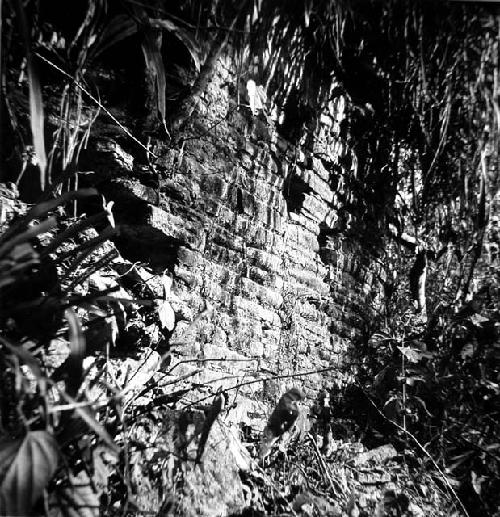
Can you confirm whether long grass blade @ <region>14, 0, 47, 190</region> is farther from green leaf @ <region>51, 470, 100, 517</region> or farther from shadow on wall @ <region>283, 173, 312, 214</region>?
shadow on wall @ <region>283, 173, 312, 214</region>

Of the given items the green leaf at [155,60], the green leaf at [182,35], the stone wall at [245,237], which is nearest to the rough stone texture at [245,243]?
the stone wall at [245,237]

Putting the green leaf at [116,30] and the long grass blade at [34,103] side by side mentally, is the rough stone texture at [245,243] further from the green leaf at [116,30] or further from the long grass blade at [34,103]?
the long grass blade at [34,103]

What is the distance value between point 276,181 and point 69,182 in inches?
40.9

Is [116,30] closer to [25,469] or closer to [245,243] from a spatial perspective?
[245,243]

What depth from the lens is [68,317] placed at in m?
1.17

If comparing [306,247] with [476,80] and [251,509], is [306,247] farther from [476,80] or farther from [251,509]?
[251,509]

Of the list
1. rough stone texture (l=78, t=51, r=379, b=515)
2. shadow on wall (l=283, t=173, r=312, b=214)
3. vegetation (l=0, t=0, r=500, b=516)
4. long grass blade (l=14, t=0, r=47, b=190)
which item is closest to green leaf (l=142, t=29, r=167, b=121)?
vegetation (l=0, t=0, r=500, b=516)

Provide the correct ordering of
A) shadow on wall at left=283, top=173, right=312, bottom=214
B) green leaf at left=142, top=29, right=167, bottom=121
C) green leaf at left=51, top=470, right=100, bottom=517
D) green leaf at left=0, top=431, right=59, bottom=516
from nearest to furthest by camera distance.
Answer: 1. green leaf at left=0, top=431, right=59, bottom=516
2. green leaf at left=51, top=470, right=100, bottom=517
3. green leaf at left=142, top=29, right=167, bottom=121
4. shadow on wall at left=283, top=173, right=312, bottom=214

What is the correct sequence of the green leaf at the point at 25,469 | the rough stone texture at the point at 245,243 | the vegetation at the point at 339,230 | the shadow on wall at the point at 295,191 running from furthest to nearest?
the shadow on wall at the point at 295,191, the rough stone texture at the point at 245,243, the vegetation at the point at 339,230, the green leaf at the point at 25,469

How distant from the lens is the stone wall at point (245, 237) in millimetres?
1928

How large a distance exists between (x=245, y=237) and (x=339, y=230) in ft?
2.40

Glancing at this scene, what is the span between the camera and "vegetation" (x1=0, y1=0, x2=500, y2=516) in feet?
3.86

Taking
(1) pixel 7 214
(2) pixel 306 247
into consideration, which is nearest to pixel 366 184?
(2) pixel 306 247

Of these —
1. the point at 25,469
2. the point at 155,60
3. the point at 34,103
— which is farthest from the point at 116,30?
the point at 25,469
